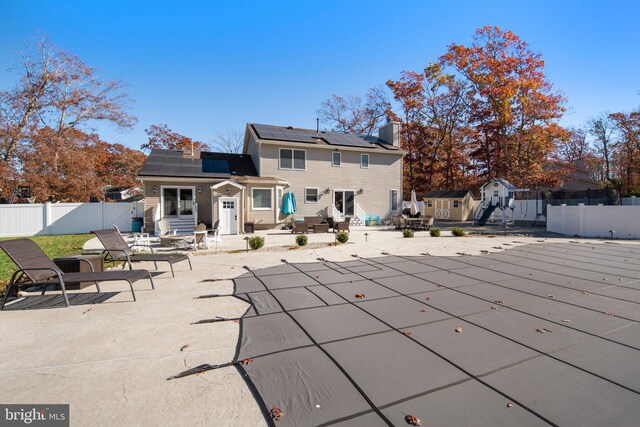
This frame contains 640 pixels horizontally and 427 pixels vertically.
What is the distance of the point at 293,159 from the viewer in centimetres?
1888

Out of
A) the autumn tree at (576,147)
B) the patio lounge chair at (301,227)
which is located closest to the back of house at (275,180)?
the patio lounge chair at (301,227)

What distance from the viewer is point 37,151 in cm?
1845

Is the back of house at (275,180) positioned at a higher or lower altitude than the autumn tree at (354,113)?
lower

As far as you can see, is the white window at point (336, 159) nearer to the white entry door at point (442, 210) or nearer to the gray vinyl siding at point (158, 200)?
the gray vinyl siding at point (158, 200)

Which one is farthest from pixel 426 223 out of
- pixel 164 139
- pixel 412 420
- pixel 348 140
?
pixel 164 139

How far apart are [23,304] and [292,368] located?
14.5ft

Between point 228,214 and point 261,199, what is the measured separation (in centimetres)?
284

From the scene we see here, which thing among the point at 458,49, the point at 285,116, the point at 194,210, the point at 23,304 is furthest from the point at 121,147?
the point at 458,49

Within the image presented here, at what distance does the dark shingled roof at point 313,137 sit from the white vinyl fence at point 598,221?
11.2 meters

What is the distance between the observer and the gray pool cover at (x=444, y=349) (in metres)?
2.10

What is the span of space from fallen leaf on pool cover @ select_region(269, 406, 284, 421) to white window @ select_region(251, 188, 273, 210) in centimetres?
1511

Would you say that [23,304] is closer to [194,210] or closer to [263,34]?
[194,210]

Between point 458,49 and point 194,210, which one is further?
point 458,49

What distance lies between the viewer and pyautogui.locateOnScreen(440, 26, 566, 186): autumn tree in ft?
74.8
